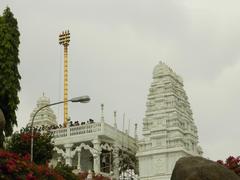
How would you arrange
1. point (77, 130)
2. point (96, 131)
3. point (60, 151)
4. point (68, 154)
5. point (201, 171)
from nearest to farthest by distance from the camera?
point (201, 171)
point (96, 131)
point (68, 154)
point (77, 130)
point (60, 151)

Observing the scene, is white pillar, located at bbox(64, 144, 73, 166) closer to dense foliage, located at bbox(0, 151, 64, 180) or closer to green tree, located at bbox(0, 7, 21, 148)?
green tree, located at bbox(0, 7, 21, 148)

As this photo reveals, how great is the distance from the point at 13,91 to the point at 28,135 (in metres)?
7.27

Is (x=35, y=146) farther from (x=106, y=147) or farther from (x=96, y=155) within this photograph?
(x=106, y=147)

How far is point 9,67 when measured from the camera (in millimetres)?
44188

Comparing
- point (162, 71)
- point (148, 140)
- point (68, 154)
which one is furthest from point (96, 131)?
point (162, 71)

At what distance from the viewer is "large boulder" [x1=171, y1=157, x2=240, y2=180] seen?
707 inches

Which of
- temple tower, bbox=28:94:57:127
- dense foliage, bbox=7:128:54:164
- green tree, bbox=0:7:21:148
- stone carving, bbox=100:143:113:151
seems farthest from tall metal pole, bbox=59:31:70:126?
green tree, bbox=0:7:21:148

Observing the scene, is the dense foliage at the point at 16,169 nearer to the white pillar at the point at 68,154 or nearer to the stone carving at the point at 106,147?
the stone carving at the point at 106,147

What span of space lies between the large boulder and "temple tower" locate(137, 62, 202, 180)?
41760mm

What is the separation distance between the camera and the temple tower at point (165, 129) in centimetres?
6147

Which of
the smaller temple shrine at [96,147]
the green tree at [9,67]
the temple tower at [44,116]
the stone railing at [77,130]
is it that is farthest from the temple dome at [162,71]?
the green tree at [9,67]

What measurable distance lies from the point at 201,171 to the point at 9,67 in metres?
28.3

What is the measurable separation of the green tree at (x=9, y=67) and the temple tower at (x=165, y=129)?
20918 mm

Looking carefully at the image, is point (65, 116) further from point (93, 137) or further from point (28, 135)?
point (28, 135)
